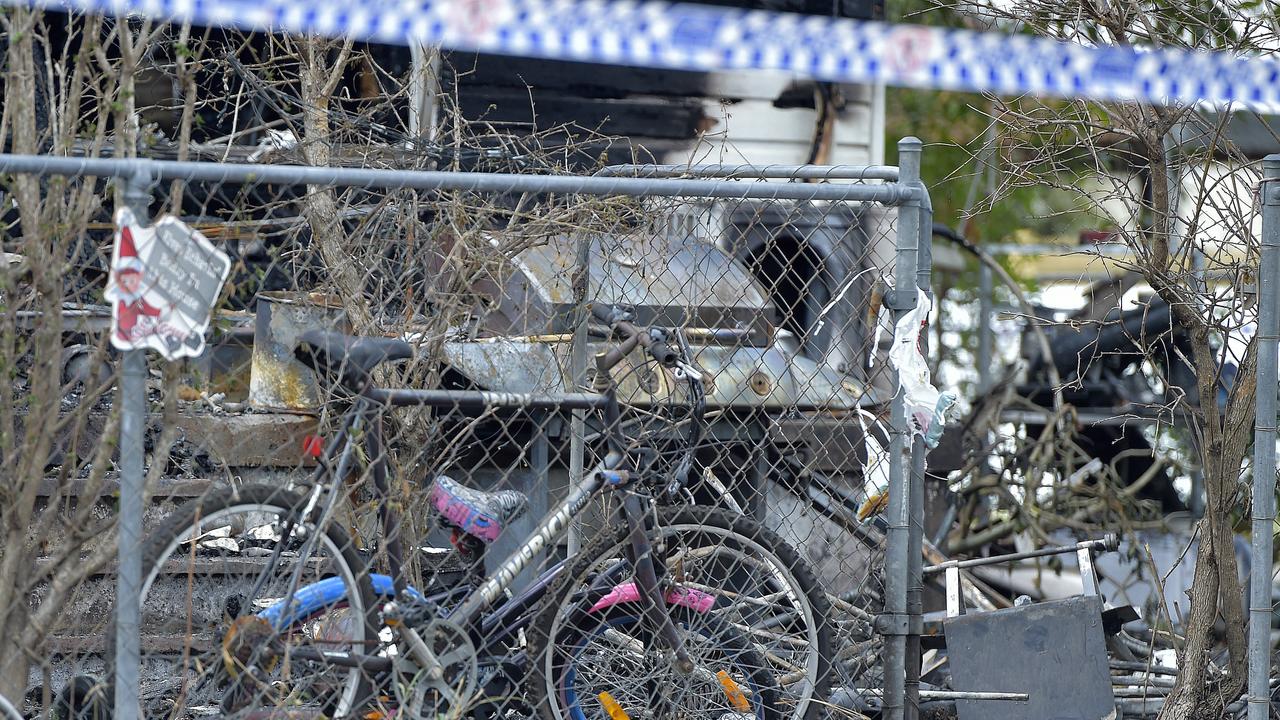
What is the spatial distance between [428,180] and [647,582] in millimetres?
1315

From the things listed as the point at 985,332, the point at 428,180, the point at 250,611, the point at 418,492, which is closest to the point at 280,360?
the point at 418,492

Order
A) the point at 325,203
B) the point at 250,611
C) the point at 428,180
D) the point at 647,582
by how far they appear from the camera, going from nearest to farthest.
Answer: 1. the point at 428,180
2. the point at 250,611
3. the point at 647,582
4. the point at 325,203

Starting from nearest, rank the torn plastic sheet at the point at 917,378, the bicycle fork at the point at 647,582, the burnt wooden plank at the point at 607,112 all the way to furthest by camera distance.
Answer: the bicycle fork at the point at 647,582 → the torn plastic sheet at the point at 917,378 → the burnt wooden plank at the point at 607,112

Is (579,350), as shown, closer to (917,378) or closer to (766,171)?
(766,171)

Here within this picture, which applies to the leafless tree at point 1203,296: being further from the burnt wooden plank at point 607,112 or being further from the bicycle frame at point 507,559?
the burnt wooden plank at point 607,112

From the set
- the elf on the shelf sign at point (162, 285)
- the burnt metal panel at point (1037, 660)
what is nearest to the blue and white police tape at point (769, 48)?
the elf on the shelf sign at point (162, 285)

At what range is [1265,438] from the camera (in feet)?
12.6

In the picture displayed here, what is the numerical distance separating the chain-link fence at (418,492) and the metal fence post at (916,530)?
0.01 m

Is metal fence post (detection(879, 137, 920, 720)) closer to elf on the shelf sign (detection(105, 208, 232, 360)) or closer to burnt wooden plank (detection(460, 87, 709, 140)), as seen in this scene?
elf on the shelf sign (detection(105, 208, 232, 360))

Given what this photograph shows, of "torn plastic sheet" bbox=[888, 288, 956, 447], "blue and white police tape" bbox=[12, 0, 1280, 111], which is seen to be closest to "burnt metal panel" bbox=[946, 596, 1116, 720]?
"torn plastic sheet" bbox=[888, 288, 956, 447]

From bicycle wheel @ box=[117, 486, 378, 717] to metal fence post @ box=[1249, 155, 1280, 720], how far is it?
102 inches

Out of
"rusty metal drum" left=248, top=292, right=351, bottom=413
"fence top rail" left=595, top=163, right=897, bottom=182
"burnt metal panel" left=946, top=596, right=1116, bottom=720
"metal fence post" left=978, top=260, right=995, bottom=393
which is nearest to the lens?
"fence top rail" left=595, top=163, right=897, bottom=182

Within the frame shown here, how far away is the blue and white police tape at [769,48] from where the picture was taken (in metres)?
4.36

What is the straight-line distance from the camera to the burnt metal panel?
4.38 meters
